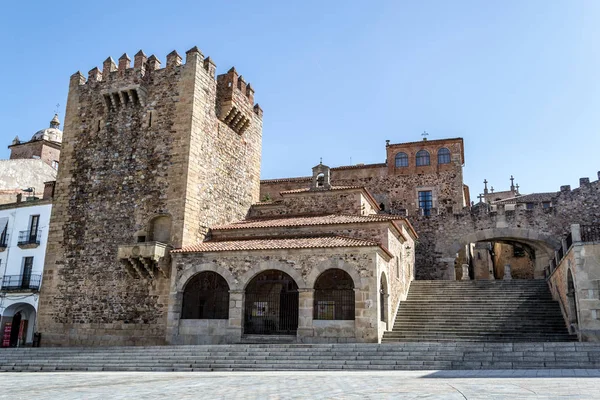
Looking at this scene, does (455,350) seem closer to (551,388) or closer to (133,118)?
(551,388)

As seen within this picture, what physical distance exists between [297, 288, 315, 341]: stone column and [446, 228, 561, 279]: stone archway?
1383 centimetres

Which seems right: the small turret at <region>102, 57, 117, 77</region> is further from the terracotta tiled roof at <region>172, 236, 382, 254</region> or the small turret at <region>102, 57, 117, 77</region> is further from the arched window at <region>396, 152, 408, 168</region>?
the arched window at <region>396, 152, 408, 168</region>

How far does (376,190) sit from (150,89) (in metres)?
16.0

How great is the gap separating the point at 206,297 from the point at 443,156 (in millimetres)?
18316

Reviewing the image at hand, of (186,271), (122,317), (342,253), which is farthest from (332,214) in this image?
(122,317)

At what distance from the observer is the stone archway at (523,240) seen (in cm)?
2820

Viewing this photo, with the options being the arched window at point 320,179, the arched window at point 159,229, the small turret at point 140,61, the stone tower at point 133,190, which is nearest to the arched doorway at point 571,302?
the arched window at point 320,179

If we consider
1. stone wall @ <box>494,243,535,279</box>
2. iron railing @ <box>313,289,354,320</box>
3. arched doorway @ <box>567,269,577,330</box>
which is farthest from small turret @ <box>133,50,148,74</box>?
stone wall @ <box>494,243,535,279</box>

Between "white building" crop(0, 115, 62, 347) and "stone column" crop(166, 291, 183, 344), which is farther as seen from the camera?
"white building" crop(0, 115, 62, 347)

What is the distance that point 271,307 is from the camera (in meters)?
21.7

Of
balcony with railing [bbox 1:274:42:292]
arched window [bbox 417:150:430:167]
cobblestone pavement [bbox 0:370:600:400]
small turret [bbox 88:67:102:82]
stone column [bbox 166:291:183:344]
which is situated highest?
small turret [bbox 88:67:102:82]

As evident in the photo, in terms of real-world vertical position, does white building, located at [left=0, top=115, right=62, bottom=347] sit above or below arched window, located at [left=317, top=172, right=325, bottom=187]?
below

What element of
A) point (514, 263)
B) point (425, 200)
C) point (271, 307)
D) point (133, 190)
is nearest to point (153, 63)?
point (133, 190)

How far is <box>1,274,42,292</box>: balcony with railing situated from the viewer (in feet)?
83.0
